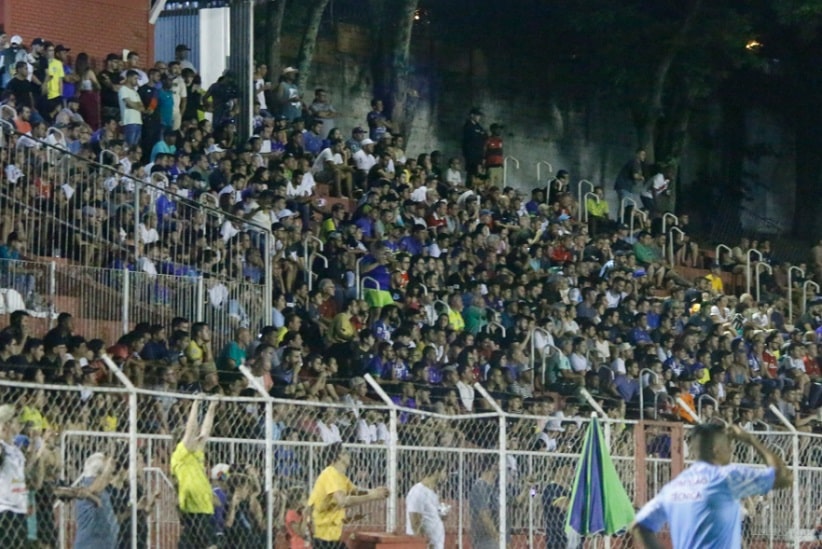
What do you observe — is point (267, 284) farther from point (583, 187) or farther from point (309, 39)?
point (583, 187)

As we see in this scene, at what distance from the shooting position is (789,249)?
1371 inches

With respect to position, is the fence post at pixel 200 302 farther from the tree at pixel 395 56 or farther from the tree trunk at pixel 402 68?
the tree trunk at pixel 402 68

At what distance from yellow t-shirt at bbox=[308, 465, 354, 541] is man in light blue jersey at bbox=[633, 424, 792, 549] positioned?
4.73m

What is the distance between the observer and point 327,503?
13930 millimetres

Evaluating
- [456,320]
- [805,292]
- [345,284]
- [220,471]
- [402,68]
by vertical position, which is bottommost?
[220,471]

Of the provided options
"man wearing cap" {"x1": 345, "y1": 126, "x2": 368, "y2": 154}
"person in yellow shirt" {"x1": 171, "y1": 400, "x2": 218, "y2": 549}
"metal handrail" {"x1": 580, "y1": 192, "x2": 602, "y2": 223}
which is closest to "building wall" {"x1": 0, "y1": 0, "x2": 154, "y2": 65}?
"man wearing cap" {"x1": 345, "y1": 126, "x2": 368, "y2": 154}

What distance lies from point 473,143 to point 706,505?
65.3 feet

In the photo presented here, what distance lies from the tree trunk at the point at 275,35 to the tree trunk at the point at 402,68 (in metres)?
2.15

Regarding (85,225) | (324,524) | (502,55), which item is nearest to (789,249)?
(502,55)

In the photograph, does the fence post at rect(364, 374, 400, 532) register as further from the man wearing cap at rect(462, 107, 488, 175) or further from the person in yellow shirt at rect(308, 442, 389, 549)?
the man wearing cap at rect(462, 107, 488, 175)

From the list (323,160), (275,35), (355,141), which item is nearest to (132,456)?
(323,160)

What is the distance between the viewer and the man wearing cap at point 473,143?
28922 millimetres

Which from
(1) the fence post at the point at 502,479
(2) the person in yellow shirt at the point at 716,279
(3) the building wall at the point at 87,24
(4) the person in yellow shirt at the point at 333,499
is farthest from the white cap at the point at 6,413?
(2) the person in yellow shirt at the point at 716,279

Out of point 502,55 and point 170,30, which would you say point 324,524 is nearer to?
point 170,30
